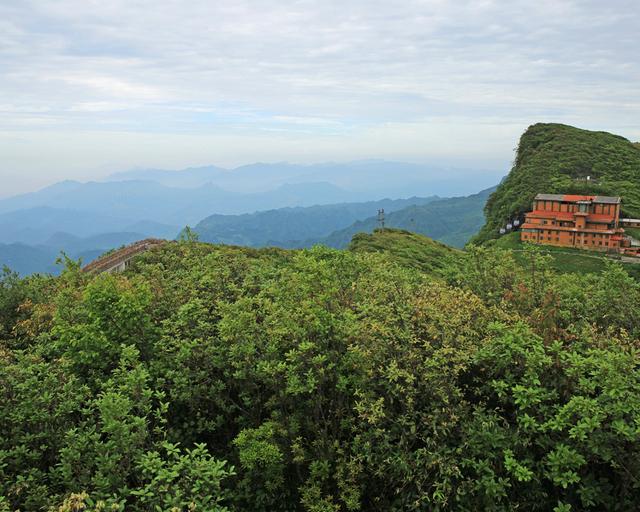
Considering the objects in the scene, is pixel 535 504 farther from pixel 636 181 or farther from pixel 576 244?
pixel 636 181

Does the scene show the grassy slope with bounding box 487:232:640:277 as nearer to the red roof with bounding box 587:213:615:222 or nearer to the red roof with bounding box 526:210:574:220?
the red roof with bounding box 526:210:574:220

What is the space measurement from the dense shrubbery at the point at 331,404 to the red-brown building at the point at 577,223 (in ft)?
172

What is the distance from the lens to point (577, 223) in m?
57.9

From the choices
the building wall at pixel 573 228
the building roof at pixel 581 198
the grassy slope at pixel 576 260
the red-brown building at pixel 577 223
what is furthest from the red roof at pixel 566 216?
the grassy slope at pixel 576 260

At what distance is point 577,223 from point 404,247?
23880mm

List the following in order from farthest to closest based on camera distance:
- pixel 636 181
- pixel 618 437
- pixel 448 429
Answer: pixel 636 181, pixel 448 429, pixel 618 437

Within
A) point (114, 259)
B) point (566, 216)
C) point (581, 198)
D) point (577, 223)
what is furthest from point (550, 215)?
point (114, 259)

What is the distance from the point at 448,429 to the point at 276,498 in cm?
336

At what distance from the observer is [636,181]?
76062 millimetres

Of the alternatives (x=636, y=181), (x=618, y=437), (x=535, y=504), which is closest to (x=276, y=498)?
(x=535, y=504)

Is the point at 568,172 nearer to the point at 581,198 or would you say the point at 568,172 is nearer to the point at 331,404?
the point at 581,198

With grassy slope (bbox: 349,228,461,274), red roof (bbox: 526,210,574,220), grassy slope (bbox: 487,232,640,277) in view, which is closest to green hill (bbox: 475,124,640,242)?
red roof (bbox: 526,210,574,220)

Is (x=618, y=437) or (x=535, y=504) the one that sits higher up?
(x=618, y=437)

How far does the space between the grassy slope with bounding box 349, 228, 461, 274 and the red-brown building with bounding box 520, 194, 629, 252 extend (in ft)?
48.7
